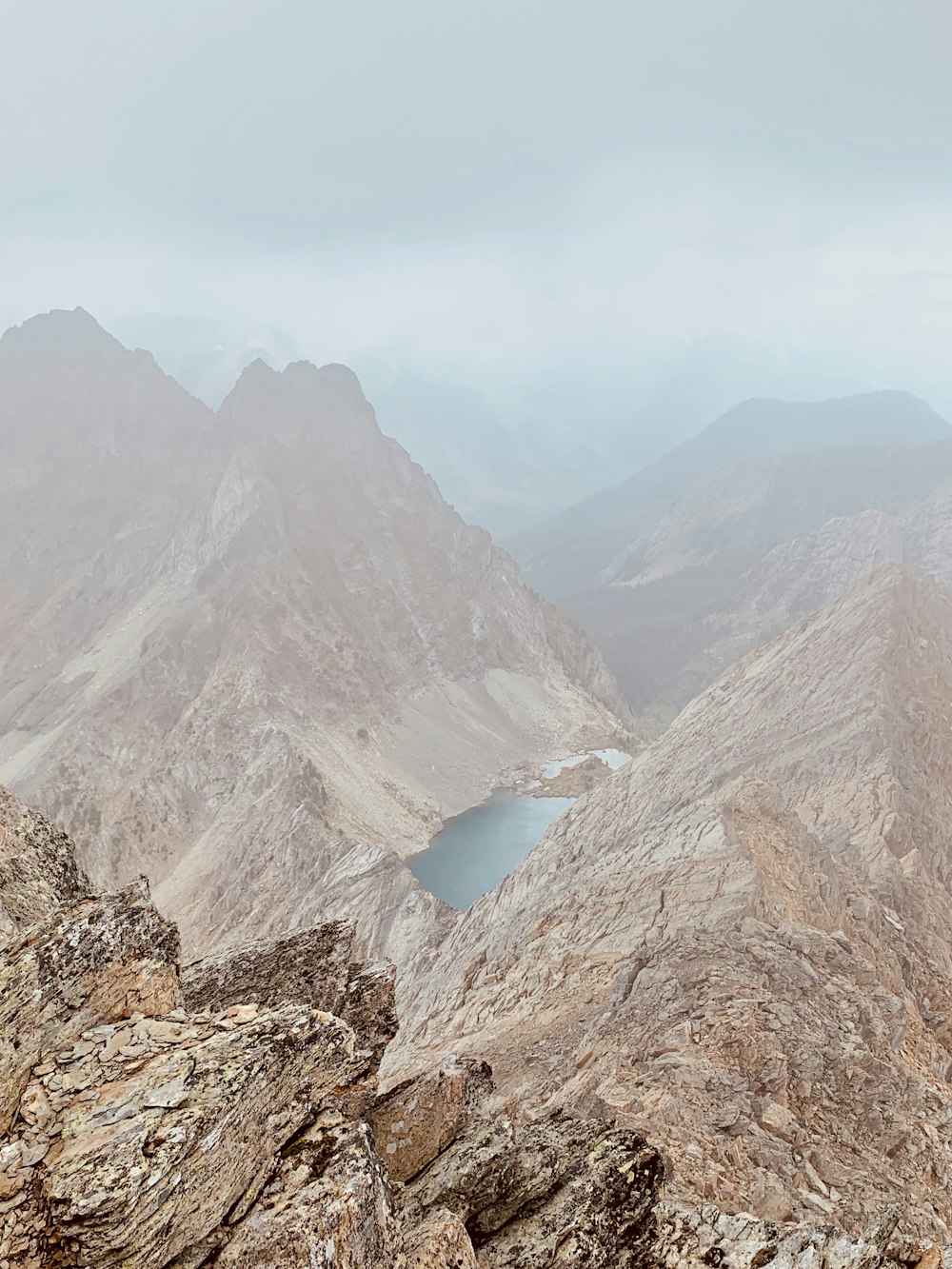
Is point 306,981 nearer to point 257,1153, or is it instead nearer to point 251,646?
point 257,1153

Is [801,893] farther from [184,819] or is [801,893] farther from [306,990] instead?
[184,819]

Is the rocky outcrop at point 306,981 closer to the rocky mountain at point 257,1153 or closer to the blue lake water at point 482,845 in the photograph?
the rocky mountain at point 257,1153

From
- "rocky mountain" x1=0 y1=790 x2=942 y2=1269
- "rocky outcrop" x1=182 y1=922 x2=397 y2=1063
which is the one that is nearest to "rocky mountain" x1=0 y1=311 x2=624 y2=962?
"rocky outcrop" x1=182 y1=922 x2=397 y2=1063

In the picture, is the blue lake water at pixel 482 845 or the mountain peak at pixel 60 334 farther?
the mountain peak at pixel 60 334

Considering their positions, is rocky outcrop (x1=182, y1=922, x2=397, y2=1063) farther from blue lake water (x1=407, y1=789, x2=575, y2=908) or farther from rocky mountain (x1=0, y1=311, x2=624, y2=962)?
blue lake water (x1=407, y1=789, x2=575, y2=908)

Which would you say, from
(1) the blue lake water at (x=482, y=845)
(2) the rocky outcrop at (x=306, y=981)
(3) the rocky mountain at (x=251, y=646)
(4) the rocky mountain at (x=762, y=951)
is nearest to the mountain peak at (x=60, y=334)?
(3) the rocky mountain at (x=251, y=646)

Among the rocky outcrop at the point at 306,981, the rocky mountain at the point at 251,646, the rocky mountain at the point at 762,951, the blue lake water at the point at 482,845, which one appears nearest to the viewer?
the rocky outcrop at the point at 306,981
